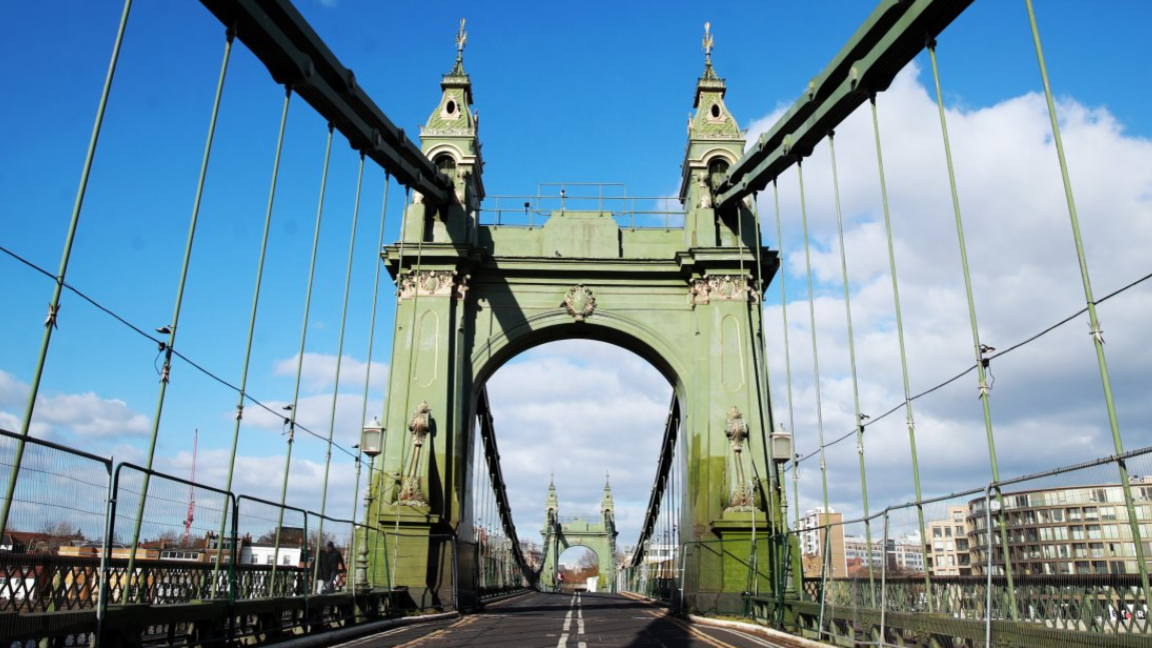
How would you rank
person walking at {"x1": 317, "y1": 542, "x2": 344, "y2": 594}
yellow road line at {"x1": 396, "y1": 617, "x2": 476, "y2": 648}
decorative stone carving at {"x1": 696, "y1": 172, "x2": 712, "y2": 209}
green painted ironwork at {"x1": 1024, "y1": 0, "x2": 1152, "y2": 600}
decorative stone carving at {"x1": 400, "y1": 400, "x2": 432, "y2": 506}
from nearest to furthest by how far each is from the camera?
green painted ironwork at {"x1": 1024, "y1": 0, "x2": 1152, "y2": 600} < yellow road line at {"x1": 396, "y1": 617, "x2": 476, "y2": 648} < person walking at {"x1": 317, "y1": 542, "x2": 344, "y2": 594} < decorative stone carving at {"x1": 400, "y1": 400, "x2": 432, "y2": 506} < decorative stone carving at {"x1": 696, "y1": 172, "x2": 712, "y2": 209}

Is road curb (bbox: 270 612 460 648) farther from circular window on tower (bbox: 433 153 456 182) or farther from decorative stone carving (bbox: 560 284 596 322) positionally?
circular window on tower (bbox: 433 153 456 182)

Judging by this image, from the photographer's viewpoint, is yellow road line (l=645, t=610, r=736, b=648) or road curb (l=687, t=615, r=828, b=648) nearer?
road curb (l=687, t=615, r=828, b=648)

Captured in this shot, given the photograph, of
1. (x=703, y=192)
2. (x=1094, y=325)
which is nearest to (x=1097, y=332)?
(x=1094, y=325)

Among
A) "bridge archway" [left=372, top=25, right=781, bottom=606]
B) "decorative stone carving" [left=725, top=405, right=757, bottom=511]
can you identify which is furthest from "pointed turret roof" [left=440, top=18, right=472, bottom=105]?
"decorative stone carving" [left=725, top=405, right=757, bottom=511]

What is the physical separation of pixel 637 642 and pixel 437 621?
22.6 ft

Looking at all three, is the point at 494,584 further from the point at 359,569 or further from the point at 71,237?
the point at 71,237

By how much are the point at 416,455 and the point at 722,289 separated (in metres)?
9.28

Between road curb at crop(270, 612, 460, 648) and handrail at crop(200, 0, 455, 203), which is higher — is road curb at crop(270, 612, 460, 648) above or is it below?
below

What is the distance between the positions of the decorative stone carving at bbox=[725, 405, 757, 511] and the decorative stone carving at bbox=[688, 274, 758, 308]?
3.14 m

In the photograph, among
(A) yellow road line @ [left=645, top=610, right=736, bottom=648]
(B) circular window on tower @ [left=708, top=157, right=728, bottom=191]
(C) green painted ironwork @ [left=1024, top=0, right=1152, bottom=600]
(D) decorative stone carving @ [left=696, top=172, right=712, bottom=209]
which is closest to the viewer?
(C) green painted ironwork @ [left=1024, top=0, right=1152, bottom=600]

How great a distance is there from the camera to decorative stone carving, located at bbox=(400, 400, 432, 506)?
69.8 ft

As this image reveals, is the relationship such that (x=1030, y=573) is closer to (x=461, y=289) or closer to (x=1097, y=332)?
(x=1097, y=332)

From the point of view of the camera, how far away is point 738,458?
21.8 m

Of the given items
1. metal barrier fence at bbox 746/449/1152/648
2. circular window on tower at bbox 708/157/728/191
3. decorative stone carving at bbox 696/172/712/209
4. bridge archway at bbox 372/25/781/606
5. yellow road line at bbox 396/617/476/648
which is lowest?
yellow road line at bbox 396/617/476/648
